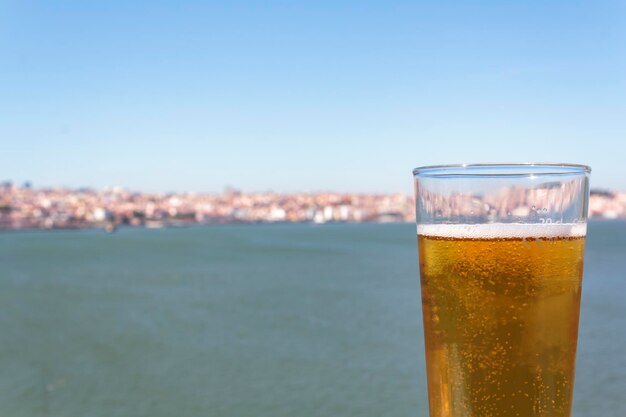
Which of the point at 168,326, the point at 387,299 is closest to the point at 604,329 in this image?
the point at 387,299

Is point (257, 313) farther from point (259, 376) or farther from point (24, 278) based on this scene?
point (24, 278)

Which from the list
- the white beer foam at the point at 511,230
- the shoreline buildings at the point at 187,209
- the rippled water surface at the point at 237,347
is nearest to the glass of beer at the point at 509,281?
the white beer foam at the point at 511,230

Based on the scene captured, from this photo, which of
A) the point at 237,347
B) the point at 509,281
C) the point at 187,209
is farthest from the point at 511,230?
the point at 187,209

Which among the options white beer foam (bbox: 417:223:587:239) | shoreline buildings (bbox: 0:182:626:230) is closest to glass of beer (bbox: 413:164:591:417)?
white beer foam (bbox: 417:223:587:239)

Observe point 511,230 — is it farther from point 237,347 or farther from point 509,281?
point 237,347

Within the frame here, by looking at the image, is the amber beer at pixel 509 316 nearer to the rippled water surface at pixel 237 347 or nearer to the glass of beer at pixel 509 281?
the glass of beer at pixel 509 281

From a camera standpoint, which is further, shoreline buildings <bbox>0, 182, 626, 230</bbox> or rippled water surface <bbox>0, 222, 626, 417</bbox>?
shoreline buildings <bbox>0, 182, 626, 230</bbox>

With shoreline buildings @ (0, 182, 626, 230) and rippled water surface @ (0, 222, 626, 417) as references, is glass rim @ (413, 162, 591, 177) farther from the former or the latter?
shoreline buildings @ (0, 182, 626, 230)

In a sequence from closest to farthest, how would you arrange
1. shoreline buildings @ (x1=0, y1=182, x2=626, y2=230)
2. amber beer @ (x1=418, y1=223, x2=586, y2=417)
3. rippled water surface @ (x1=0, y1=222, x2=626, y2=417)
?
1. amber beer @ (x1=418, y1=223, x2=586, y2=417)
2. rippled water surface @ (x1=0, y1=222, x2=626, y2=417)
3. shoreline buildings @ (x1=0, y1=182, x2=626, y2=230)
